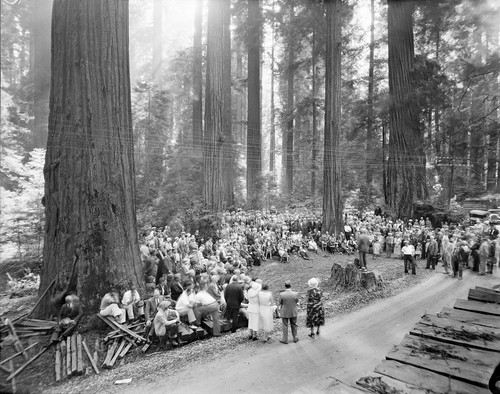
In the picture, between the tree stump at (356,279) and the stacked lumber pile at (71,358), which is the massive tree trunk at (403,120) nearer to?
the tree stump at (356,279)

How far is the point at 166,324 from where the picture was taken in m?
7.54

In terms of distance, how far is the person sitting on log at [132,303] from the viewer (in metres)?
8.05

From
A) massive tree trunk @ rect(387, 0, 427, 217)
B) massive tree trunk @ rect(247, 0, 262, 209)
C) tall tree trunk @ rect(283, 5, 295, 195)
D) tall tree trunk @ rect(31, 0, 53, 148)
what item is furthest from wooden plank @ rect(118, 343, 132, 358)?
tall tree trunk @ rect(283, 5, 295, 195)

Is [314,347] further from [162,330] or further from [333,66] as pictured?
[333,66]

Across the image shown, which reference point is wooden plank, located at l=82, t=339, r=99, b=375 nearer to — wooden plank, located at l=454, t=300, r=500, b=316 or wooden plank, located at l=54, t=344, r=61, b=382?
wooden plank, located at l=54, t=344, r=61, b=382

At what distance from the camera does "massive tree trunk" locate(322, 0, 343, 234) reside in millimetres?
17922

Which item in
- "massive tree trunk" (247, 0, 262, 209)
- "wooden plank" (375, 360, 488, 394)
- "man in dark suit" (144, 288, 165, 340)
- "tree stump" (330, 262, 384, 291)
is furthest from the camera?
"massive tree trunk" (247, 0, 262, 209)

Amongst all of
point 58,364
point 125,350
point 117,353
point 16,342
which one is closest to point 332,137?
point 125,350

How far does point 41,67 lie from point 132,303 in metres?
23.0

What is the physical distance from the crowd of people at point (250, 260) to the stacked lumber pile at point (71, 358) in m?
0.50

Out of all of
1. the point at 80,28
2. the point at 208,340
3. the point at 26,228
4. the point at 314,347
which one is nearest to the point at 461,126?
the point at 314,347

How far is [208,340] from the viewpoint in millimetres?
8094

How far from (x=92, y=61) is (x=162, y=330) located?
6529mm

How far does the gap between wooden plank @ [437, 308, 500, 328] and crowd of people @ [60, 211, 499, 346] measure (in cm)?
469
